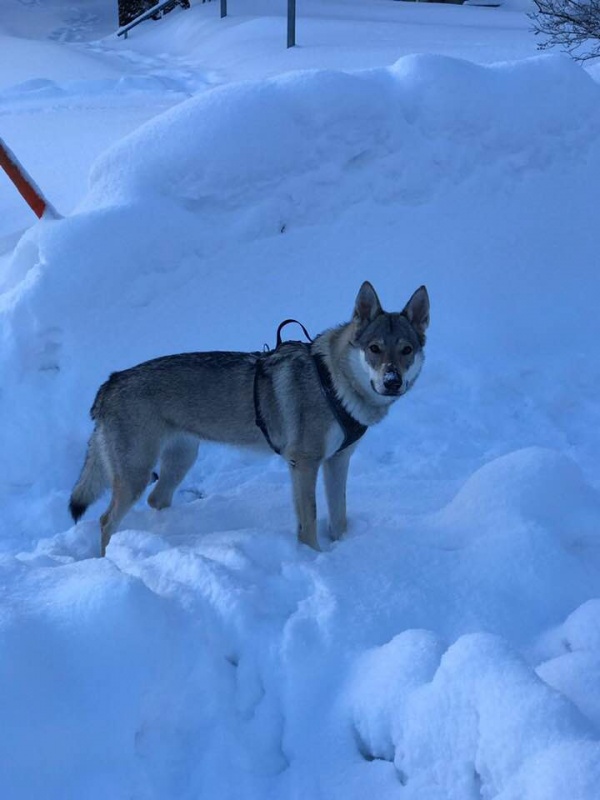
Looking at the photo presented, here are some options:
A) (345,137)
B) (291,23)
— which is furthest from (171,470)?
(291,23)

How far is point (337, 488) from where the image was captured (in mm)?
3607

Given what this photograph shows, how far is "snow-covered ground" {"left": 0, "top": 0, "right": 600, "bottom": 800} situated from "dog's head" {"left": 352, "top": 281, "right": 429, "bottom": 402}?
591 mm

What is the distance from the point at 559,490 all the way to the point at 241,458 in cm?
186

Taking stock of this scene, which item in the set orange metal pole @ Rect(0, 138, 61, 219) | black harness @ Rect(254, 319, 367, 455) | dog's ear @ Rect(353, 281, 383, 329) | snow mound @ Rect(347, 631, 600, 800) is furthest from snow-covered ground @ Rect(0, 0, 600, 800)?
dog's ear @ Rect(353, 281, 383, 329)

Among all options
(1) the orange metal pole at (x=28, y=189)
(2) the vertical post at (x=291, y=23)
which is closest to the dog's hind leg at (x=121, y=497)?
(1) the orange metal pole at (x=28, y=189)

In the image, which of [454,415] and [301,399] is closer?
[301,399]

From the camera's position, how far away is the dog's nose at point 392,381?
3.15 metres

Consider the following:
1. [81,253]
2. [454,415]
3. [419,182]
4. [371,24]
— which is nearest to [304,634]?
[454,415]

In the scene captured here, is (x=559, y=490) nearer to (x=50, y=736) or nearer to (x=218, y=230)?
(x=50, y=736)

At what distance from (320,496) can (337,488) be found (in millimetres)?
583

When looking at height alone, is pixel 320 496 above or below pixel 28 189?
below

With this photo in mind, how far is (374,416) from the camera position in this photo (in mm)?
3492

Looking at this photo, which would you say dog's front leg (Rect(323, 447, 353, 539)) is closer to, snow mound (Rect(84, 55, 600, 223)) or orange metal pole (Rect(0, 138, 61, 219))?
snow mound (Rect(84, 55, 600, 223))

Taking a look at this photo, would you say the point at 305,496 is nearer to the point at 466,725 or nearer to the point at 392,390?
the point at 392,390
